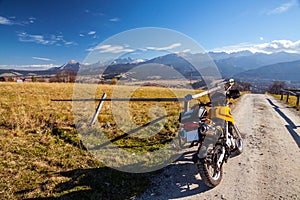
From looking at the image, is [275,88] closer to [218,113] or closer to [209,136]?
[218,113]

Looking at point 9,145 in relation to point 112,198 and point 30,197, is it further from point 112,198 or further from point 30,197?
point 112,198

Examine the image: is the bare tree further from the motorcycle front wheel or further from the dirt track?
the motorcycle front wheel

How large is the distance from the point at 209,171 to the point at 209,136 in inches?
25.4

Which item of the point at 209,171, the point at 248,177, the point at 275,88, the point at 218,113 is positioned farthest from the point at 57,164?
the point at 275,88

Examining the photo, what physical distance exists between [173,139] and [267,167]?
8.82 ft

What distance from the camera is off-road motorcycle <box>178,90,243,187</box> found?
3.55 meters

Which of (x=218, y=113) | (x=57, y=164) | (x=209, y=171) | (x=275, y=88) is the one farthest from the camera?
(x=275, y=88)

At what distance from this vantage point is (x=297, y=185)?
3.87 m

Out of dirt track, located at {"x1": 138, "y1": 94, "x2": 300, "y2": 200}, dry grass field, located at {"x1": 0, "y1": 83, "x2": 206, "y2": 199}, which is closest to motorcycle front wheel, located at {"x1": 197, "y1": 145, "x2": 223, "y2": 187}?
dirt track, located at {"x1": 138, "y1": 94, "x2": 300, "y2": 200}

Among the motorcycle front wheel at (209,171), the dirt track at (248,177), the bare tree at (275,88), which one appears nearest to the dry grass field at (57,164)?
the dirt track at (248,177)

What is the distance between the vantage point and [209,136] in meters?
3.73

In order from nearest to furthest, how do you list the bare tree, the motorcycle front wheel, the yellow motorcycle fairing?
1. the motorcycle front wheel
2. the yellow motorcycle fairing
3. the bare tree

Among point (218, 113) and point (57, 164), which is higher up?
point (218, 113)

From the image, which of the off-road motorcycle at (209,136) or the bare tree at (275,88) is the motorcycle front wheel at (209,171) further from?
the bare tree at (275,88)
